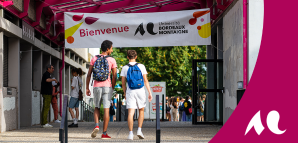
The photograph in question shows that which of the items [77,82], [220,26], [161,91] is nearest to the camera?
[77,82]

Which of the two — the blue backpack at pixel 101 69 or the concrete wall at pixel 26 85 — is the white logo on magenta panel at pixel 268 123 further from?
the concrete wall at pixel 26 85

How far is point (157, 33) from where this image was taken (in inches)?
430

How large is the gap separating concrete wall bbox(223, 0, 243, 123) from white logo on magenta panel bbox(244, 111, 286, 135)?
5.32 ft

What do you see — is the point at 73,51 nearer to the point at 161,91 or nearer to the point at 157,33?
the point at 161,91

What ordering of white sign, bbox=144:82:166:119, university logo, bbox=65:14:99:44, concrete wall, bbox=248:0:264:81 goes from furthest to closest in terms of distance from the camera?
white sign, bbox=144:82:166:119 < university logo, bbox=65:14:99:44 < concrete wall, bbox=248:0:264:81

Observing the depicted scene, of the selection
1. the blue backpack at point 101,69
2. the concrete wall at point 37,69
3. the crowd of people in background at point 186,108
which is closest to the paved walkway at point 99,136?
the blue backpack at point 101,69

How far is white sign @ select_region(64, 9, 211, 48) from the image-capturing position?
10.8 meters

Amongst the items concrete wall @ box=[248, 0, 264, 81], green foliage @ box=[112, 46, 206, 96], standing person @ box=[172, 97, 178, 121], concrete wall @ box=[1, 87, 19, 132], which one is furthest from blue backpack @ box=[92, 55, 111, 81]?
green foliage @ box=[112, 46, 206, 96]

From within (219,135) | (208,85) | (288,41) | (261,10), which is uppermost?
(261,10)

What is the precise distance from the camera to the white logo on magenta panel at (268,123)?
677 centimetres

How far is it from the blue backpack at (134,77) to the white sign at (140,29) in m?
3.73

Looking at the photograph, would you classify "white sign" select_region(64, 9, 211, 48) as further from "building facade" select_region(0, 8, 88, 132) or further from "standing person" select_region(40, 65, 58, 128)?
"building facade" select_region(0, 8, 88, 132)

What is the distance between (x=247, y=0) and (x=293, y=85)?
229 centimetres

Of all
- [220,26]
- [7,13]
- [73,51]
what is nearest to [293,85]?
[220,26]
